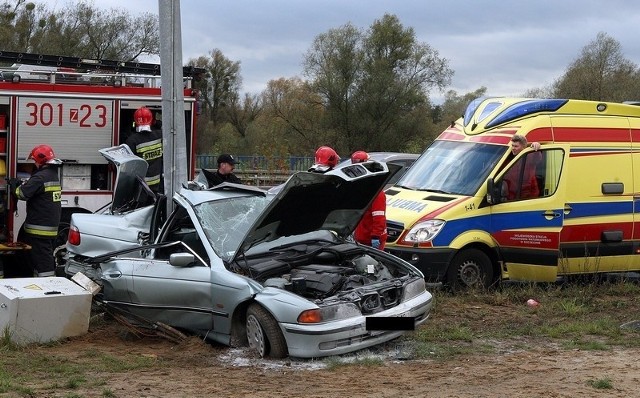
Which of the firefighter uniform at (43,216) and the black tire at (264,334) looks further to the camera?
the firefighter uniform at (43,216)

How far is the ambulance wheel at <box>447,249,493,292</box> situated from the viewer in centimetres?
1032

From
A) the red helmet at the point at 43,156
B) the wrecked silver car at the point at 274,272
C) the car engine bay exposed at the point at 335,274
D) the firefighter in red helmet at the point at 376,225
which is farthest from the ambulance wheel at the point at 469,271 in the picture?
Answer: the red helmet at the point at 43,156

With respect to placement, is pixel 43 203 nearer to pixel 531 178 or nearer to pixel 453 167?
pixel 453 167

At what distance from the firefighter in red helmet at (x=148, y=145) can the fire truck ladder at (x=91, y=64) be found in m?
1.06

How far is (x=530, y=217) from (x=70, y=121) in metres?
6.01

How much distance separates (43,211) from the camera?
10258 millimetres

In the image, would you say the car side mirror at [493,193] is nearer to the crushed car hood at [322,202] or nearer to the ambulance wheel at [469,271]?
the ambulance wheel at [469,271]

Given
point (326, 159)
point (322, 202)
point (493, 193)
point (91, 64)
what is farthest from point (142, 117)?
point (493, 193)

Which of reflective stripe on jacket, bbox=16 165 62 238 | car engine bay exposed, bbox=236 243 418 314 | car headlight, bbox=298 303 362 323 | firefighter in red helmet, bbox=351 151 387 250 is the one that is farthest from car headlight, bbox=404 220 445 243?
reflective stripe on jacket, bbox=16 165 62 238

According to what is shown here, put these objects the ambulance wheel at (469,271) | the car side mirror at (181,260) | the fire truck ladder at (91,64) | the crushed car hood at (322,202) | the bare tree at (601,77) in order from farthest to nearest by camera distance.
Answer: the bare tree at (601,77) → the fire truck ladder at (91,64) → the ambulance wheel at (469,271) → the car side mirror at (181,260) → the crushed car hood at (322,202)

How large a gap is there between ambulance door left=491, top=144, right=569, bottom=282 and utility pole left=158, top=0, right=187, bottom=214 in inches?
145

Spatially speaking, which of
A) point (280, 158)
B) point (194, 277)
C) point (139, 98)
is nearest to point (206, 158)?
point (280, 158)

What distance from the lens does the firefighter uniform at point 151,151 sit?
37.9ft

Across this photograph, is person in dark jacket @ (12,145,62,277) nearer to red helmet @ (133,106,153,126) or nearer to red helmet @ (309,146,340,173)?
red helmet @ (133,106,153,126)
